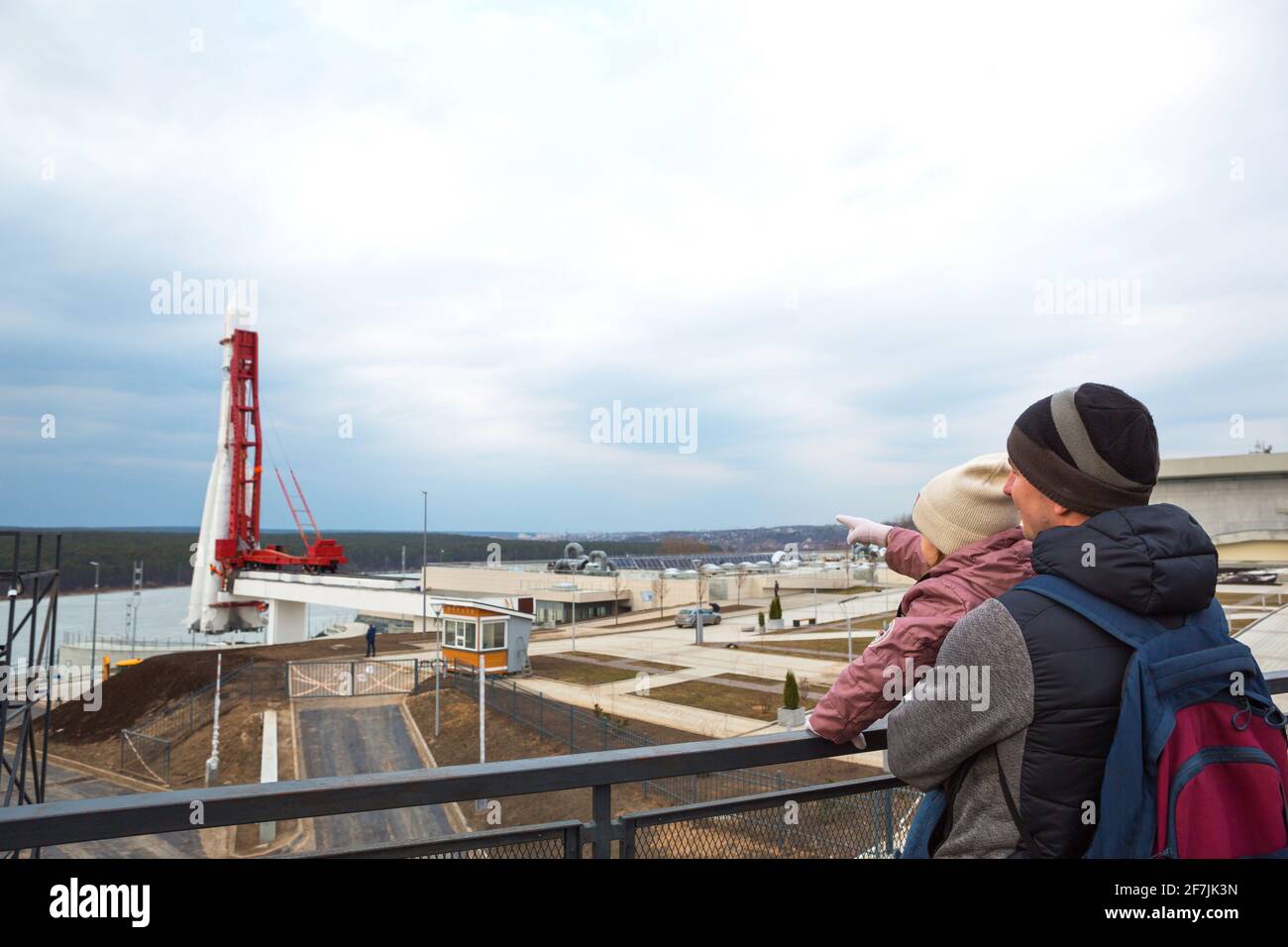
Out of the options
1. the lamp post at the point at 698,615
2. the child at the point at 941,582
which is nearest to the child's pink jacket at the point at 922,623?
the child at the point at 941,582

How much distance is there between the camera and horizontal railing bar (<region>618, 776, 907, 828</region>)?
7.35ft

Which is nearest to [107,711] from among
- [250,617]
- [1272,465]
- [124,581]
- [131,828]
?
[250,617]

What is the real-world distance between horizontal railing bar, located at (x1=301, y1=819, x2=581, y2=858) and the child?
76 cm

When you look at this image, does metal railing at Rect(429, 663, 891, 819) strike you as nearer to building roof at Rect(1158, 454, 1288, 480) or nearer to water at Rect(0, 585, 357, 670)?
water at Rect(0, 585, 357, 670)

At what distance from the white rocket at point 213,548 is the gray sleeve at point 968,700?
43830 mm

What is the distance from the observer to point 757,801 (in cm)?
241

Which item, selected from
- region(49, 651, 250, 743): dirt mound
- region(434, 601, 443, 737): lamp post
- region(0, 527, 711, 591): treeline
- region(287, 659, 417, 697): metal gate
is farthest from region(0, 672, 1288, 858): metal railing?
region(0, 527, 711, 591): treeline

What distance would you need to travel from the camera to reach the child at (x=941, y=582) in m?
1.97

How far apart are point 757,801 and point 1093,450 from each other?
1.46 m

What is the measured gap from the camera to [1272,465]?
2099 inches

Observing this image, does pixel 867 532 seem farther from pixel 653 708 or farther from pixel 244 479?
pixel 244 479

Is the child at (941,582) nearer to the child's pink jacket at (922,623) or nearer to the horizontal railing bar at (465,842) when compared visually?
the child's pink jacket at (922,623)

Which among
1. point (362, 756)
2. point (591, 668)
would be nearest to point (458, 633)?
point (591, 668)
